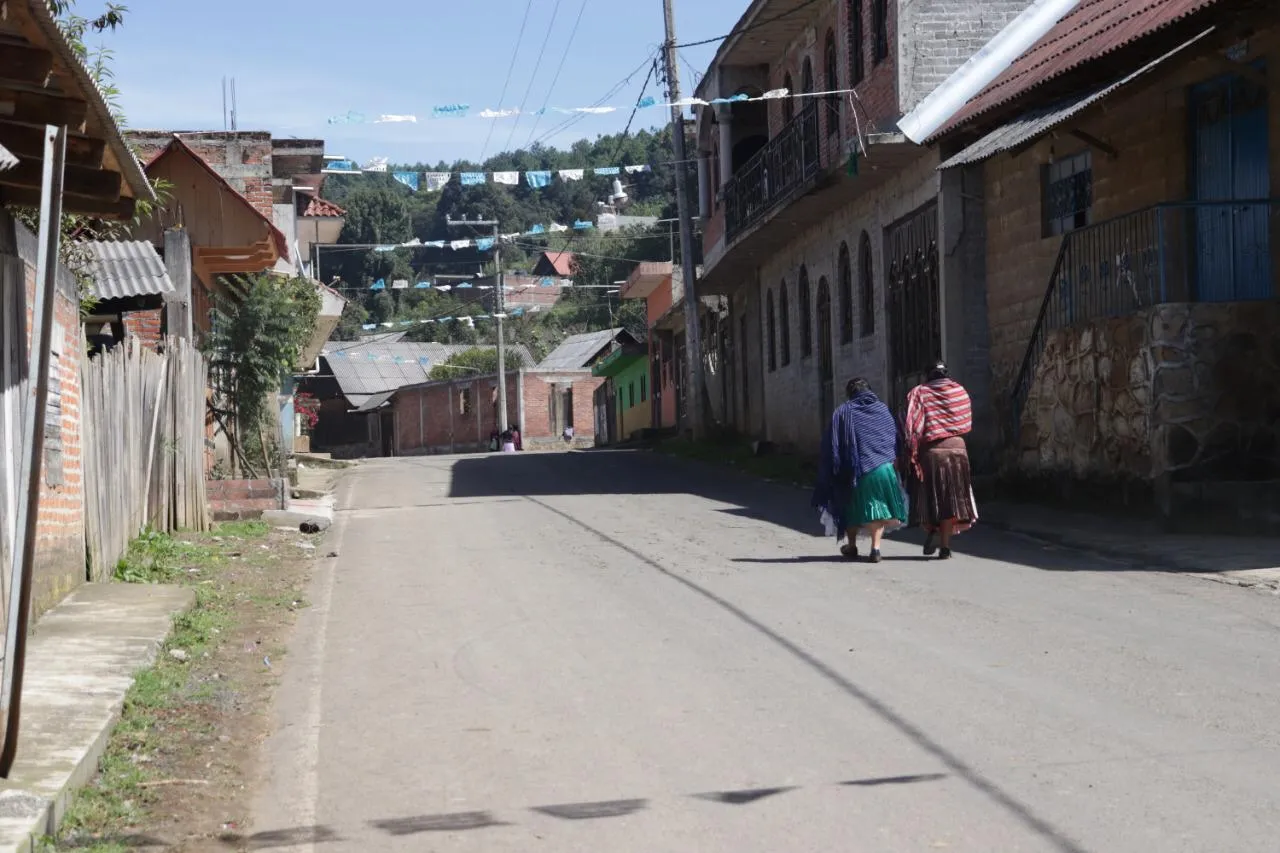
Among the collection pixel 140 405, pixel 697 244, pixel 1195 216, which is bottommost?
pixel 140 405

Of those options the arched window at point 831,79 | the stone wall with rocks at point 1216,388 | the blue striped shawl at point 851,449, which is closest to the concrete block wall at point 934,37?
the arched window at point 831,79

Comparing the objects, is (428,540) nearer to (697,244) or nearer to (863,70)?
(863,70)

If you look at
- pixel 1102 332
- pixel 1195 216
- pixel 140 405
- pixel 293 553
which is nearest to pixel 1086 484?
pixel 1102 332

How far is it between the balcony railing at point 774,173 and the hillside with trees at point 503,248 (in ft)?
145

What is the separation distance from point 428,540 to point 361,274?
79.9 meters

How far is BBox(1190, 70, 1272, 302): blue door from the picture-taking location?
1562 cm

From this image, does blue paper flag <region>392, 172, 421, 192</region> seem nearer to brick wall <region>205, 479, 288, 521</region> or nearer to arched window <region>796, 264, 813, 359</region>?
arched window <region>796, 264, 813, 359</region>

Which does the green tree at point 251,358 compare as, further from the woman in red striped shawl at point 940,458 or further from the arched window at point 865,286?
the woman in red striped shawl at point 940,458

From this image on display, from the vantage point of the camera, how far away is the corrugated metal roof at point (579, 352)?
67.6 m

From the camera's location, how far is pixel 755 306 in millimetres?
36031

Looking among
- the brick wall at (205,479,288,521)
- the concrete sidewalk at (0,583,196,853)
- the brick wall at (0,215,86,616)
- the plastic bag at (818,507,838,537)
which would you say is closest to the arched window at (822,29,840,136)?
the brick wall at (205,479,288,521)

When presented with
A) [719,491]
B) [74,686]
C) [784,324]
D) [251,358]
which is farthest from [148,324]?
[784,324]

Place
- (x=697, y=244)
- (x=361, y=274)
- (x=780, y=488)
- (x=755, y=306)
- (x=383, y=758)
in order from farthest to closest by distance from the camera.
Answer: (x=361, y=274)
(x=697, y=244)
(x=755, y=306)
(x=780, y=488)
(x=383, y=758)

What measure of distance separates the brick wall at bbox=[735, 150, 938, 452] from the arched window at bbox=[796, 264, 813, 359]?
0.35 feet
